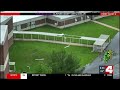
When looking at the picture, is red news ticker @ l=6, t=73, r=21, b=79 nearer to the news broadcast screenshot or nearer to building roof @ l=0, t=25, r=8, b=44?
the news broadcast screenshot

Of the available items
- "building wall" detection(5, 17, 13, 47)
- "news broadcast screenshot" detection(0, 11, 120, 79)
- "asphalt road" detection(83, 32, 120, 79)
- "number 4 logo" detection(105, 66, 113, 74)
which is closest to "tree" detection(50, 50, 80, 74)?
"news broadcast screenshot" detection(0, 11, 120, 79)

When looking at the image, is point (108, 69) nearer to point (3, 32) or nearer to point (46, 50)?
point (46, 50)

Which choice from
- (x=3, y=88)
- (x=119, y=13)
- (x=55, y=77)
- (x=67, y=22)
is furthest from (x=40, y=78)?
(x=119, y=13)

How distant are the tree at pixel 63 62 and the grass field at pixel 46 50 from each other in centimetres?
4

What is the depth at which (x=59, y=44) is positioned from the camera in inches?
140

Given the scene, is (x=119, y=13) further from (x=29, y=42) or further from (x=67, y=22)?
(x=29, y=42)

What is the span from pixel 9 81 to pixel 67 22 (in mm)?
806

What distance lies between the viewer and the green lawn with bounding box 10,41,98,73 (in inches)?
138

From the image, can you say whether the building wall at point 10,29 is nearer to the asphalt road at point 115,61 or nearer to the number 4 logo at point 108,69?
the asphalt road at point 115,61

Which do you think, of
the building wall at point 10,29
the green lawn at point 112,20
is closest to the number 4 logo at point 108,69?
the green lawn at point 112,20

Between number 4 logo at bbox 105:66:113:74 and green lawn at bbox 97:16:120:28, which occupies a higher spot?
green lawn at bbox 97:16:120:28

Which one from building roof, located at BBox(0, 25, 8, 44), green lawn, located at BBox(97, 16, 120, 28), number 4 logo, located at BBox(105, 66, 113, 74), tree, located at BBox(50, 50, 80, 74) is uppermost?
green lawn, located at BBox(97, 16, 120, 28)

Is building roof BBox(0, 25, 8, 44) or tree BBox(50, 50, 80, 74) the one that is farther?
tree BBox(50, 50, 80, 74)

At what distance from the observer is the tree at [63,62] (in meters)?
3.50
